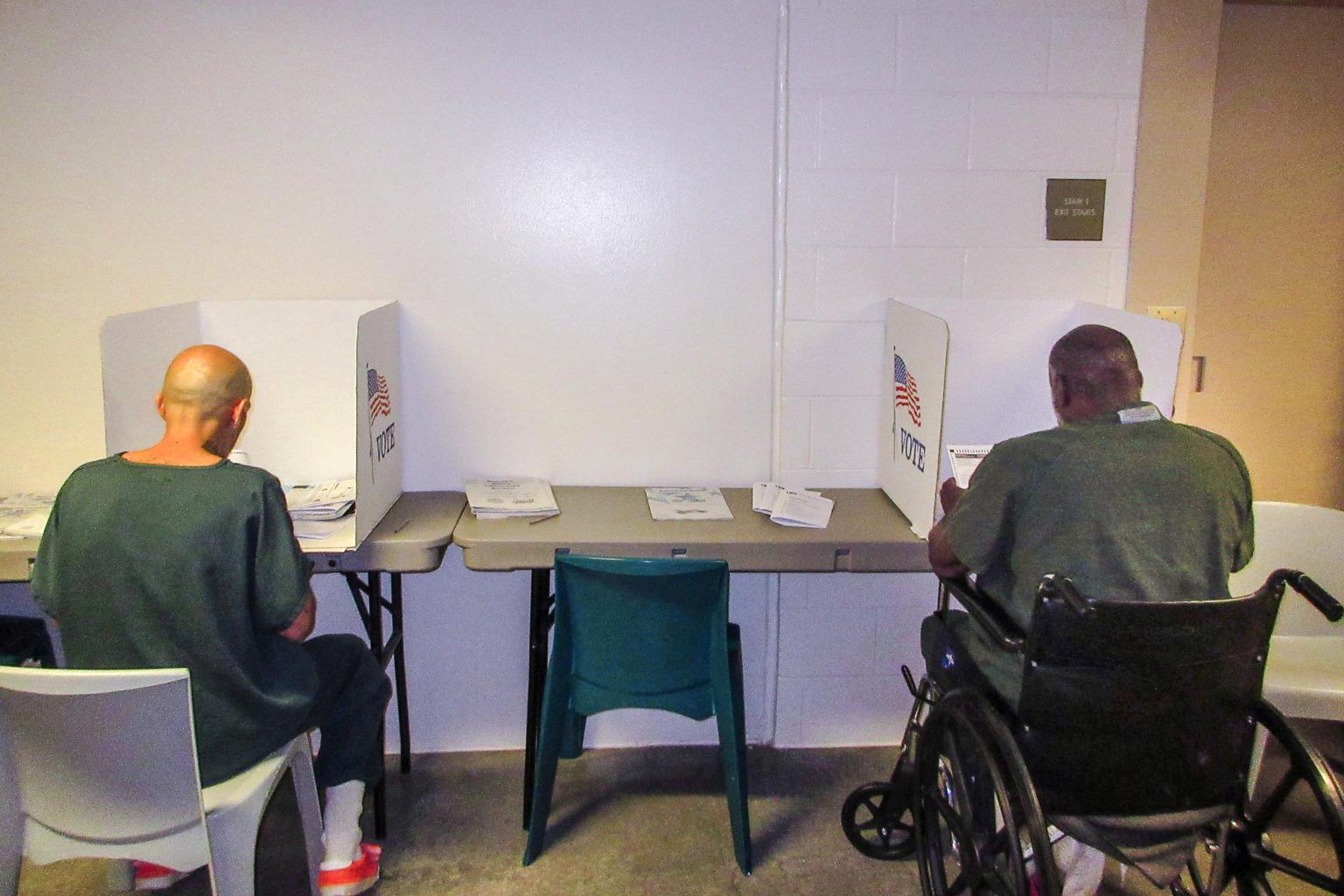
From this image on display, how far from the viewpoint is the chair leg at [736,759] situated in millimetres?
2123

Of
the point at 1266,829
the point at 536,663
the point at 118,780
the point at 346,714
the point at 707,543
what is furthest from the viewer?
the point at 536,663

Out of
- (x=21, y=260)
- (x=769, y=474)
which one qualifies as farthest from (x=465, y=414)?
(x=21, y=260)

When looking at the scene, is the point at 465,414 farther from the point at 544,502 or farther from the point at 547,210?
the point at 547,210

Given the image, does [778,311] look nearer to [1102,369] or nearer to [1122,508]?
[1102,369]

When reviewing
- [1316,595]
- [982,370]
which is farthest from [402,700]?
[1316,595]

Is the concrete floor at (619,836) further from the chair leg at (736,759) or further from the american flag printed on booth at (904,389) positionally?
the american flag printed on booth at (904,389)

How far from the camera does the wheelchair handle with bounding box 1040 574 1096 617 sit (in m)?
1.52

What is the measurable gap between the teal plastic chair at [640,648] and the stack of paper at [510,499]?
0.39 metres

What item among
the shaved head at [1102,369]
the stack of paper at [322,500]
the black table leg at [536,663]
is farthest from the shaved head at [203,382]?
the shaved head at [1102,369]

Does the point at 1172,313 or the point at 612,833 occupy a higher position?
the point at 1172,313

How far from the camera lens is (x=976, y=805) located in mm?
1837

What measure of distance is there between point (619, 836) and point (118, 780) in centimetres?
125

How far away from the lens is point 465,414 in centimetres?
266

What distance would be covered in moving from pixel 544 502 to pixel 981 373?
1.25 meters
